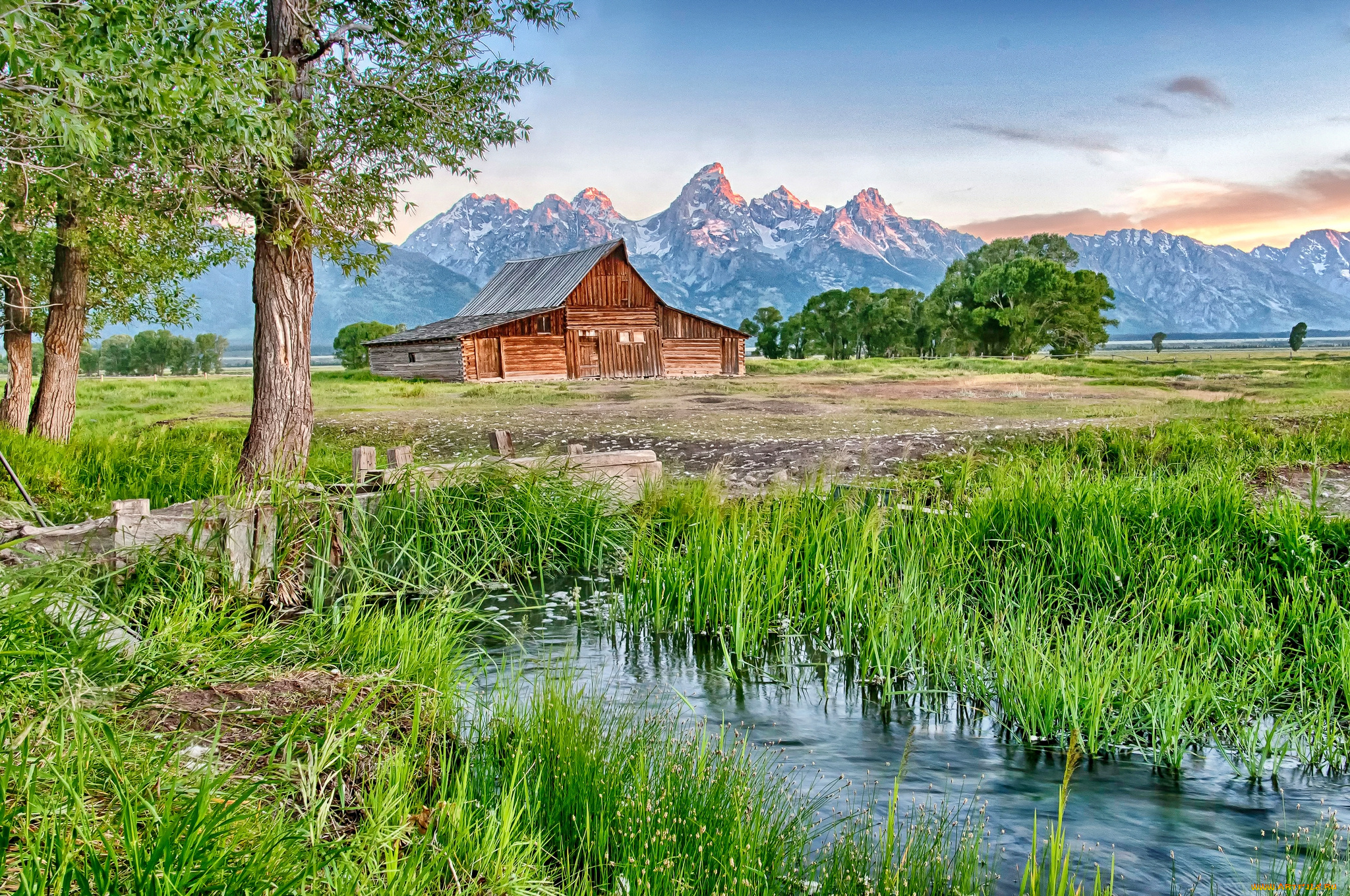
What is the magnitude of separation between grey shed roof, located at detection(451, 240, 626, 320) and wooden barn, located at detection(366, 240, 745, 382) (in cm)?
8

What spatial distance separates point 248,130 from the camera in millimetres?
7152

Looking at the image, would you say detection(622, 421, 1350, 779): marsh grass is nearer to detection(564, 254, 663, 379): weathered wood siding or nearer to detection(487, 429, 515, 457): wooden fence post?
detection(487, 429, 515, 457): wooden fence post

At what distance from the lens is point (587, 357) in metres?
46.4

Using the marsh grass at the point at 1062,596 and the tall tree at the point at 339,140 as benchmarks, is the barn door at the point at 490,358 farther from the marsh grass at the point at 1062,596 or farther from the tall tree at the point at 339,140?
the marsh grass at the point at 1062,596

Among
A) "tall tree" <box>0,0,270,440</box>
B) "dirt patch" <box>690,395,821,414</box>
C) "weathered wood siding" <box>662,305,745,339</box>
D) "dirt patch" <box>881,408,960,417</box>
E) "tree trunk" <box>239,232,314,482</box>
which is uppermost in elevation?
"weathered wood siding" <box>662,305,745,339</box>

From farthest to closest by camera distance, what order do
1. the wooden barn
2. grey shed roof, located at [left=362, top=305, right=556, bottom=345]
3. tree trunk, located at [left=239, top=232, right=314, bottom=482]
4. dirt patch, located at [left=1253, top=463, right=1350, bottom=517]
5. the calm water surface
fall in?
the wooden barn
grey shed roof, located at [left=362, top=305, right=556, bottom=345]
tree trunk, located at [left=239, top=232, right=314, bottom=482]
dirt patch, located at [left=1253, top=463, right=1350, bottom=517]
the calm water surface

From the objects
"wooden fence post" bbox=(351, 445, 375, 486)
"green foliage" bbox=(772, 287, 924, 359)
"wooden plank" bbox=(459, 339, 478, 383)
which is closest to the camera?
"wooden fence post" bbox=(351, 445, 375, 486)

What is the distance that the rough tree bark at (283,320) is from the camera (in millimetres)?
11062

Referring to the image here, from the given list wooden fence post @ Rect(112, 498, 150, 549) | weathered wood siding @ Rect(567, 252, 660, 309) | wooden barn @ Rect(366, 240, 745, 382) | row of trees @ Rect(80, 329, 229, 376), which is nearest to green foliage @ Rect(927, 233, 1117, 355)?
wooden barn @ Rect(366, 240, 745, 382)

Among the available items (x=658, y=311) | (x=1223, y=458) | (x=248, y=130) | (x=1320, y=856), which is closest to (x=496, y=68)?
(x=248, y=130)

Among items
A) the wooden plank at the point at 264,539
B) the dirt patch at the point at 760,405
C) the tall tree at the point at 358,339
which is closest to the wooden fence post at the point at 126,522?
the wooden plank at the point at 264,539

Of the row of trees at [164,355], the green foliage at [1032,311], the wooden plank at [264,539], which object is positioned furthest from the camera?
the row of trees at [164,355]

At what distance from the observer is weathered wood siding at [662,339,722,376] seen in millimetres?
48719

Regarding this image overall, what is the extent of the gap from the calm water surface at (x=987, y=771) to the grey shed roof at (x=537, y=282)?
39.4 metres
